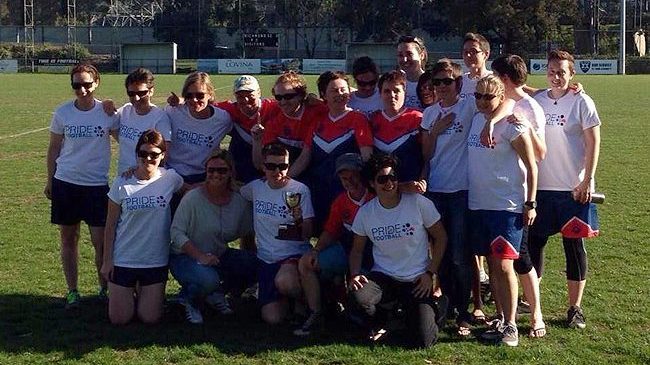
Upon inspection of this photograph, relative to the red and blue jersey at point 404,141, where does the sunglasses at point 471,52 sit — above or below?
above

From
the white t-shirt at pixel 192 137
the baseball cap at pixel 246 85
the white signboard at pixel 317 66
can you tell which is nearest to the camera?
the baseball cap at pixel 246 85

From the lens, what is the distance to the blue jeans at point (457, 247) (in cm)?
593

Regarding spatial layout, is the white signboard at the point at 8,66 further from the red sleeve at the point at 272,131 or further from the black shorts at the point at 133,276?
the red sleeve at the point at 272,131

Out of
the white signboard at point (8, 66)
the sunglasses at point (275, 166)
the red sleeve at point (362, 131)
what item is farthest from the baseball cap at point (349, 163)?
the white signboard at point (8, 66)

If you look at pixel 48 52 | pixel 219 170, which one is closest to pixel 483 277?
pixel 219 170

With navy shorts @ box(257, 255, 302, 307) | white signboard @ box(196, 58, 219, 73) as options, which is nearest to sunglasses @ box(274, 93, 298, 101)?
navy shorts @ box(257, 255, 302, 307)

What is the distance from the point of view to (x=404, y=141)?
6.09 metres

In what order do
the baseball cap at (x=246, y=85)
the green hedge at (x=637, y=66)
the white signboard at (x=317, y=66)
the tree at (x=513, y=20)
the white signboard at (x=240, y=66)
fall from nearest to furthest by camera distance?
1. the baseball cap at (x=246, y=85)
2. the white signboard at (x=240, y=66)
3. the white signboard at (x=317, y=66)
4. the green hedge at (x=637, y=66)
5. the tree at (x=513, y=20)

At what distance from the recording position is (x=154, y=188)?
629 cm

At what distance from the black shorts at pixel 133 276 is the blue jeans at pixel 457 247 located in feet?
6.97

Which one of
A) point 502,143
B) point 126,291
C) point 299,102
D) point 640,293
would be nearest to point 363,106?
point 299,102

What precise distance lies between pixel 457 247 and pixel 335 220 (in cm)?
90

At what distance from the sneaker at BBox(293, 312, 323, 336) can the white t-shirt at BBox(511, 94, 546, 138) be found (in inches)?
79.1

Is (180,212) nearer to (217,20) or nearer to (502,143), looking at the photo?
(502,143)
